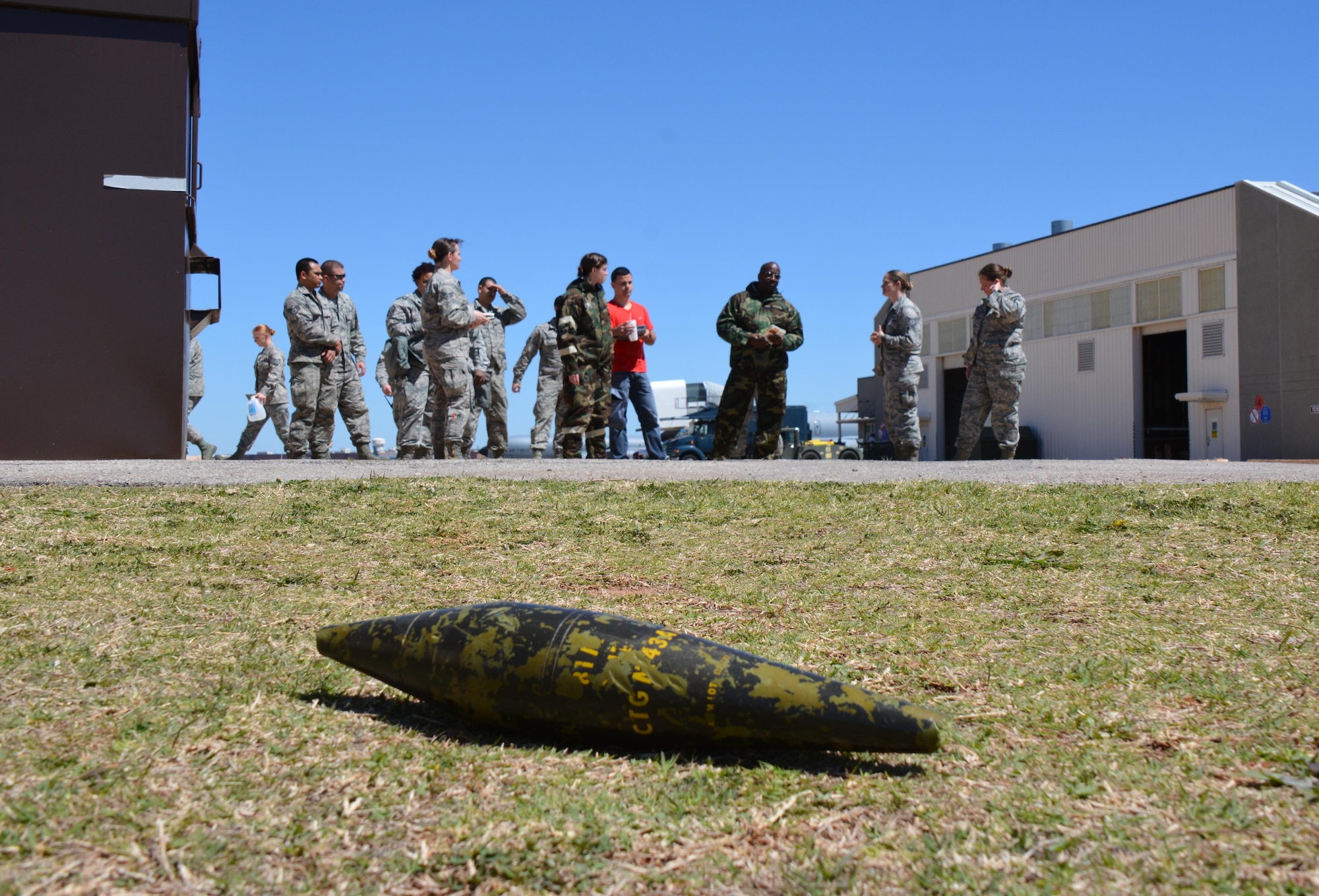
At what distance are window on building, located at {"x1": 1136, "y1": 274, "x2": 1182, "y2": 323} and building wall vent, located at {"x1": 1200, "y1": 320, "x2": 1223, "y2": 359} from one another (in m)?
0.93

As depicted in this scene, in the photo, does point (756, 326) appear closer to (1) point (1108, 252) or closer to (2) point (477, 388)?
(2) point (477, 388)

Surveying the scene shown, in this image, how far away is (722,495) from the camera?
525 cm

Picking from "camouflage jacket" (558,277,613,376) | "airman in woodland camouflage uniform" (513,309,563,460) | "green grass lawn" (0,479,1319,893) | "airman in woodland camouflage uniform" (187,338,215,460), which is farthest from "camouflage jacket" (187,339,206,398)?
"green grass lawn" (0,479,1319,893)

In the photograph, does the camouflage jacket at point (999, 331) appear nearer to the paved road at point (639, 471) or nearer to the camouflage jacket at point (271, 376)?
the paved road at point (639, 471)

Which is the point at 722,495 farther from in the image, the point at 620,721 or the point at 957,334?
the point at 957,334

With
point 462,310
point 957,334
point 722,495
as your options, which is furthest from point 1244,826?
point 957,334

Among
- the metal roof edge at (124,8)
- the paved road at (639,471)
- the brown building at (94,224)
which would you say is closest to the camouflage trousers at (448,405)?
the paved road at (639,471)

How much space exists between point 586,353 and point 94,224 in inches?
187

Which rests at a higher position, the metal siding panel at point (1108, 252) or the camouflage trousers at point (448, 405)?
the metal siding panel at point (1108, 252)

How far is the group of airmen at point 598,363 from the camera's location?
8.58 meters

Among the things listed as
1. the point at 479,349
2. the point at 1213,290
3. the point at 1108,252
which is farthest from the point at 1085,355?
the point at 479,349

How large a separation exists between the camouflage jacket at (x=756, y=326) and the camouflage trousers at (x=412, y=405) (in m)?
2.87

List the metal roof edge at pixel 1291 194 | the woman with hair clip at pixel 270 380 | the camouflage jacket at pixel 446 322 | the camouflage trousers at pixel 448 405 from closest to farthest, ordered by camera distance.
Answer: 1. the camouflage jacket at pixel 446 322
2. the camouflage trousers at pixel 448 405
3. the woman with hair clip at pixel 270 380
4. the metal roof edge at pixel 1291 194

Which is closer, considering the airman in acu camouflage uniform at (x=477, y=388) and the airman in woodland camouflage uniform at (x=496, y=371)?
the airman in acu camouflage uniform at (x=477, y=388)
